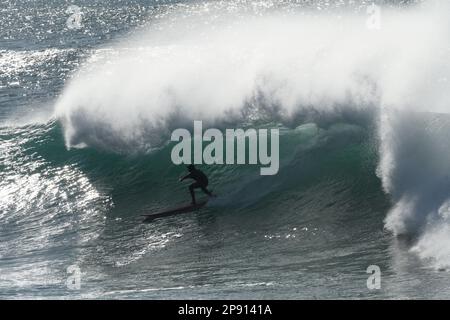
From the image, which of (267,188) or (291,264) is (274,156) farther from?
(291,264)

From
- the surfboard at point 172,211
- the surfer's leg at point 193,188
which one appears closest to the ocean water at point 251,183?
the surfboard at point 172,211

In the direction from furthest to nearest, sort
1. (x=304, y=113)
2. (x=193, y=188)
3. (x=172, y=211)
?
1. (x=304, y=113)
2. (x=193, y=188)
3. (x=172, y=211)

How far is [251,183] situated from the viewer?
1814cm

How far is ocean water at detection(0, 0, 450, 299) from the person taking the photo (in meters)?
13.7

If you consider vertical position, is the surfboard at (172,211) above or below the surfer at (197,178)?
below

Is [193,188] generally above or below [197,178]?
below

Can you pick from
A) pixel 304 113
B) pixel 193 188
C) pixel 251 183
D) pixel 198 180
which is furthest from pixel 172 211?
pixel 304 113

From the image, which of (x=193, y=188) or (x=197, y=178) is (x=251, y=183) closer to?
(x=197, y=178)

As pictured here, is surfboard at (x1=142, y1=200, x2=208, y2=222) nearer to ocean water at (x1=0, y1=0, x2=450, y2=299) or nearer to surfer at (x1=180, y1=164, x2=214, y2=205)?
ocean water at (x1=0, y1=0, x2=450, y2=299)

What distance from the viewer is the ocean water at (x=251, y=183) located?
45.0 feet

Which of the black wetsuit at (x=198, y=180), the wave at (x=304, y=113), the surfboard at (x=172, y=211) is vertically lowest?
the surfboard at (x=172, y=211)

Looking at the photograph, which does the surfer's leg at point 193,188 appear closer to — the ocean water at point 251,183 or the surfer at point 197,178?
the surfer at point 197,178

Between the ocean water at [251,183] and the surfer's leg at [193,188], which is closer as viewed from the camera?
the ocean water at [251,183]

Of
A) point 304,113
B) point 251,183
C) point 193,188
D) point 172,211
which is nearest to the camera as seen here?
point 172,211
